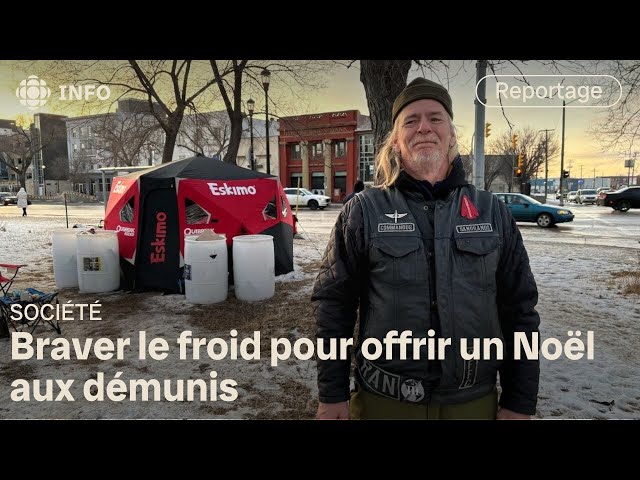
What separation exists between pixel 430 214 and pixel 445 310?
411 mm

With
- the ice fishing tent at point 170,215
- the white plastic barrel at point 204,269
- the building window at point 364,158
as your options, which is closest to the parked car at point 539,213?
the ice fishing tent at point 170,215

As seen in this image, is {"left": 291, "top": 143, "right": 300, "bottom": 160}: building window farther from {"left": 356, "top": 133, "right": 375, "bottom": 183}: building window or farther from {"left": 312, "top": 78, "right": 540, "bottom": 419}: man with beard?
{"left": 312, "top": 78, "right": 540, "bottom": 419}: man with beard

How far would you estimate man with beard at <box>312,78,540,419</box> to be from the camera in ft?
5.73

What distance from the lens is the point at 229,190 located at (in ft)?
26.3

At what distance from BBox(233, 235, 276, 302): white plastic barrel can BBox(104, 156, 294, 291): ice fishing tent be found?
0.99m

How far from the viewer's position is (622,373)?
13.6 feet

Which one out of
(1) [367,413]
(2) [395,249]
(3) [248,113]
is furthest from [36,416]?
(3) [248,113]

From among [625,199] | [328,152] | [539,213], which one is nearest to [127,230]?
[539,213]

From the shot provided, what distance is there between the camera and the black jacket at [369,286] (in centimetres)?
184

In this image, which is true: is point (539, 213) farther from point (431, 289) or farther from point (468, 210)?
point (431, 289)

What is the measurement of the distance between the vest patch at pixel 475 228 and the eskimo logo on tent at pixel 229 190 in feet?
21.6

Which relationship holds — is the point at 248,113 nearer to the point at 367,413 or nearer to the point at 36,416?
the point at 36,416

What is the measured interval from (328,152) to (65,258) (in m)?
33.1

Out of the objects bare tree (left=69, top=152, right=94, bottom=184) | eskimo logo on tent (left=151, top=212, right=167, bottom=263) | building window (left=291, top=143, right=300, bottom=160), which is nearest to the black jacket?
eskimo logo on tent (left=151, top=212, right=167, bottom=263)
